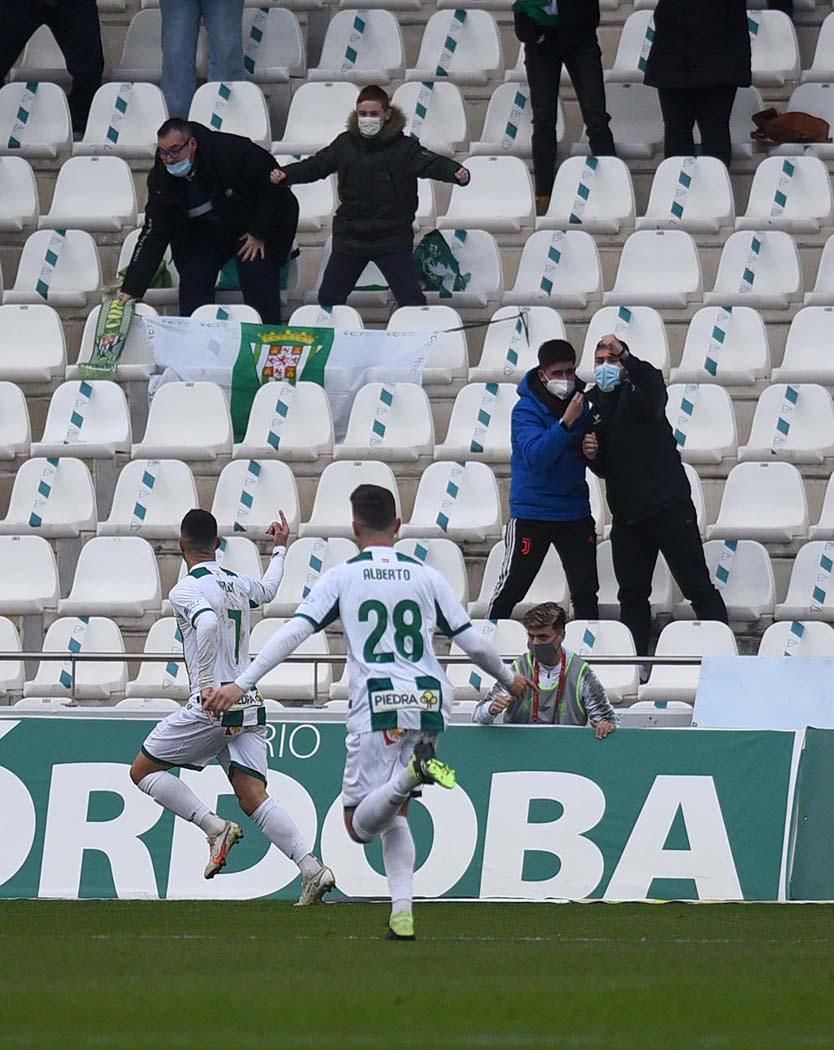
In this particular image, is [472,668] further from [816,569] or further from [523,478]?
[816,569]

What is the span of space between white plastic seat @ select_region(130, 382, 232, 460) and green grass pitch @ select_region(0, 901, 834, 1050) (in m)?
5.41

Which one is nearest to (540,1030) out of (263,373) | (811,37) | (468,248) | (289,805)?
(289,805)

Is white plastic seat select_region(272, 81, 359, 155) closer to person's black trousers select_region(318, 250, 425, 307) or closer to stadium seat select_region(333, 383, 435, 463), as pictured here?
person's black trousers select_region(318, 250, 425, 307)

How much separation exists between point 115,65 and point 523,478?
6.87 metres

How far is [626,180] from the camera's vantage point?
16.6 meters

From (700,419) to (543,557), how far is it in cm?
189

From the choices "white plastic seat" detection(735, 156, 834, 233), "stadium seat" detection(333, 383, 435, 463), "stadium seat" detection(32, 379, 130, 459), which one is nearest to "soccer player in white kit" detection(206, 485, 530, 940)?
"stadium seat" detection(333, 383, 435, 463)

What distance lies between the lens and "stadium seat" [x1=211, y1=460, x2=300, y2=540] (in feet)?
48.6

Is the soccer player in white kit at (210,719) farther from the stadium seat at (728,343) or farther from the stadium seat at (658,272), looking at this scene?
the stadium seat at (658,272)

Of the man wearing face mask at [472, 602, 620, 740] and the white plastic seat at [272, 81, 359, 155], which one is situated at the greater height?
the white plastic seat at [272, 81, 359, 155]

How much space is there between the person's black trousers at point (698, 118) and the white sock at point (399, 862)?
27.6 ft

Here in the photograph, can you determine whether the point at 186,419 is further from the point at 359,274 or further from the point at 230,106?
the point at 230,106

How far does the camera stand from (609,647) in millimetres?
13461

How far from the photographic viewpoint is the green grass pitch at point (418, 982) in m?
5.70
